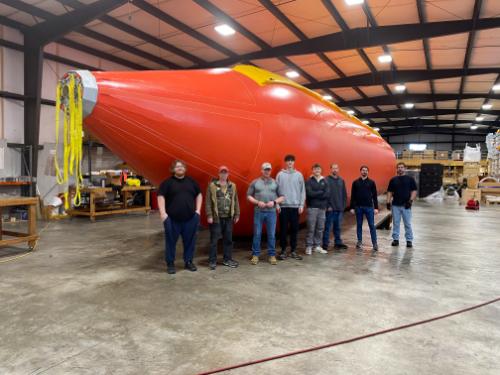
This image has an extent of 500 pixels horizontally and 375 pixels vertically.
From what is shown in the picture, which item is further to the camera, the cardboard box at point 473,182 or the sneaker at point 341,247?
the cardboard box at point 473,182

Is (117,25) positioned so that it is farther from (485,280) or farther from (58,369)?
(485,280)

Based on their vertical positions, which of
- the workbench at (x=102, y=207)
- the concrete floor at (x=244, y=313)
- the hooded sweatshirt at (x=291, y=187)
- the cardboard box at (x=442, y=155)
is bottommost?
the concrete floor at (x=244, y=313)

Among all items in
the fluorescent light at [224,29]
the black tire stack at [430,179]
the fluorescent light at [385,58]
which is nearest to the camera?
the fluorescent light at [224,29]

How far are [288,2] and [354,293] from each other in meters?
7.11

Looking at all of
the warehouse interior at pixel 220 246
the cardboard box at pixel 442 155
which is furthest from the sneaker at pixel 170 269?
the cardboard box at pixel 442 155

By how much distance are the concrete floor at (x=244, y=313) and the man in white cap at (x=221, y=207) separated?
1.40 ft

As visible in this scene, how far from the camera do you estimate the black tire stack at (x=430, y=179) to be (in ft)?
57.3

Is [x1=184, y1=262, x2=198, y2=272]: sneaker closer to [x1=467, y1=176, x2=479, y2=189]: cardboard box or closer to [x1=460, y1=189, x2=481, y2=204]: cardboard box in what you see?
[x1=460, y1=189, x2=481, y2=204]: cardboard box

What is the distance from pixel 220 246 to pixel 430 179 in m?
15.6

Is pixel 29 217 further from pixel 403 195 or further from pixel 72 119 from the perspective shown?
pixel 403 195

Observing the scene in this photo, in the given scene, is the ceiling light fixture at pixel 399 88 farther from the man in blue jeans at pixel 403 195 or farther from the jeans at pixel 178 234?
the jeans at pixel 178 234

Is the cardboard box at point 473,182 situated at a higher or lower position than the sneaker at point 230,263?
higher

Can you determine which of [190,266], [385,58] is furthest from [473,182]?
[190,266]

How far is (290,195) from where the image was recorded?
15.6 ft
